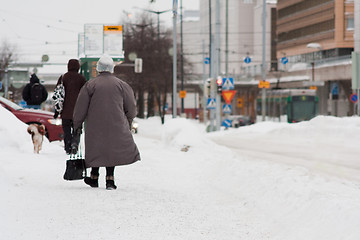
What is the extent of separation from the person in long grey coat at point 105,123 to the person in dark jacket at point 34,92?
784cm

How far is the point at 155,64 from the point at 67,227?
51.3 m

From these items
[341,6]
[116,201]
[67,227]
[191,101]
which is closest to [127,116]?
[116,201]

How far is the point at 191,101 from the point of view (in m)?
140

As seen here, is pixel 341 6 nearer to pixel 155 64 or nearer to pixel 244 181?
pixel 155 64

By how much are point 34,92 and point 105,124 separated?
26.9ft

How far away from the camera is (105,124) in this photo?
8.11m

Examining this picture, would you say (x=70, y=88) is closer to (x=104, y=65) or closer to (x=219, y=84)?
(x=104, y=65)

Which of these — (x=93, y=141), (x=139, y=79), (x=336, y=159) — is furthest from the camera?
(x=139, y=79)

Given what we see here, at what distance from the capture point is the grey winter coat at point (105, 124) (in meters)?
8.04

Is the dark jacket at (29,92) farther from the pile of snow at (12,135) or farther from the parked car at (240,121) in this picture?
the parked car at (240,121)

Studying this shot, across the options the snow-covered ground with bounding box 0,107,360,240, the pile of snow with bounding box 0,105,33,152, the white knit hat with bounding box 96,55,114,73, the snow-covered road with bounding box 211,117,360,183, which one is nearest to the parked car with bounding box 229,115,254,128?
the snow-covered road with bounding box 211,117,360,183

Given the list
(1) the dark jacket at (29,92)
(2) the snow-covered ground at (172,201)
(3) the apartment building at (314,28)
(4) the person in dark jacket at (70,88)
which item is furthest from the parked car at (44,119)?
(3) the apartment building at (314,28)

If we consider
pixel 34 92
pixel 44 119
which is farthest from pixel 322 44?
pixel 34 92

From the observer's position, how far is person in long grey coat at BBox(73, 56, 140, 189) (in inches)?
316
